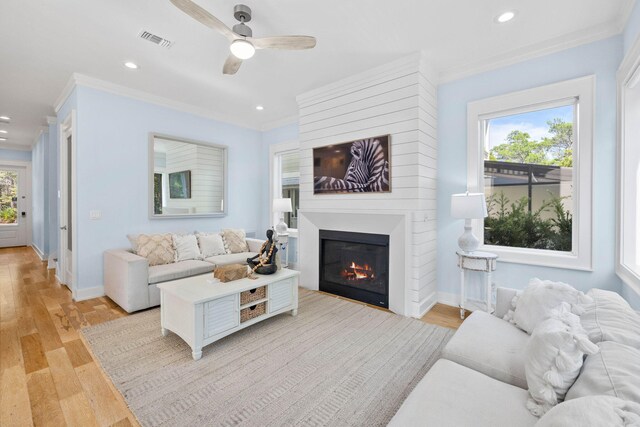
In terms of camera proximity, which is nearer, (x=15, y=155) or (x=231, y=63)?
(x=231, y=63)

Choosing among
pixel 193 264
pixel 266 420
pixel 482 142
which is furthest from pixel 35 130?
pixel 482 142

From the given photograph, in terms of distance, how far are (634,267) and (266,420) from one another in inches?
117

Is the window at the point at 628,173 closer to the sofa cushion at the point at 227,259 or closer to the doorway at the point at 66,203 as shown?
the sofa cushion at the point at 227,259

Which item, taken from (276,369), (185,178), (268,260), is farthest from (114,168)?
(276,369)

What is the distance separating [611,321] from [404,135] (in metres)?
2.29

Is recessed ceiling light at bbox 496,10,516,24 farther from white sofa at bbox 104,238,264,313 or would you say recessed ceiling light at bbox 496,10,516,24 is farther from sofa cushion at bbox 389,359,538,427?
white sofa at bbox 104,238,264,313

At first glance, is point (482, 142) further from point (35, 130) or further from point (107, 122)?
point (35, 130)

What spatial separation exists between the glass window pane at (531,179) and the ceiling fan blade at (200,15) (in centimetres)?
291

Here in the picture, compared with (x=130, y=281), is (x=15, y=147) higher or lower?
higher

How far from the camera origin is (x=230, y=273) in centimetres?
265

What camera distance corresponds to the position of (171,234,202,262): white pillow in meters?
3.92

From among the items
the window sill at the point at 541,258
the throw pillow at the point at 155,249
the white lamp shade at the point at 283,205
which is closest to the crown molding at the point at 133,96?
the white lamp shade at the point at 283,205

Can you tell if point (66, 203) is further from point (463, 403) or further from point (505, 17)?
point (505, 17)

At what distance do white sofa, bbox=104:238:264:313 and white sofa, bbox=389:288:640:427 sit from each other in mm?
3066
